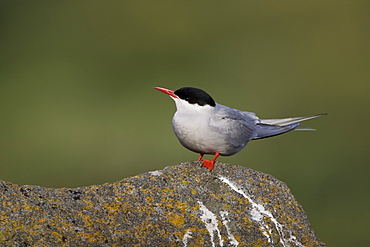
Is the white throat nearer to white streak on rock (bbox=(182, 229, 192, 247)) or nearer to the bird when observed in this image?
the bird

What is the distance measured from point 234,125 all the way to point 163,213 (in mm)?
2430

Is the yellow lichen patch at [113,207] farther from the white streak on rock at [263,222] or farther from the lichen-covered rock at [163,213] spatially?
the white streak on rock at [263,222]

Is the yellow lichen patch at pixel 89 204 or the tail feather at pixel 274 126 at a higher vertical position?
the tail feather at pixel 274 126

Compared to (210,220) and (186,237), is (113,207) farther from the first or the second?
(210,220)

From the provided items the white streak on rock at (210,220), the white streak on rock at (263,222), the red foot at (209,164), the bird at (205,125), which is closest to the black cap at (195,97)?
the bird at (205,125)

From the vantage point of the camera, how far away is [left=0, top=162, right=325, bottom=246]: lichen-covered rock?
Answer: 5.17 metres

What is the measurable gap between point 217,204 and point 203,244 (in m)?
0.59

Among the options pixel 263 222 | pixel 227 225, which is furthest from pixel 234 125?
pixel 227 225

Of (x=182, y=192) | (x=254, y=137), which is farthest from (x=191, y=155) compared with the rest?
(x=182, y=192)

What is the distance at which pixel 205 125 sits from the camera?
730cm

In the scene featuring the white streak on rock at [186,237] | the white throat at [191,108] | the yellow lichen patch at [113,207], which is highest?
the white throat at [191,108]

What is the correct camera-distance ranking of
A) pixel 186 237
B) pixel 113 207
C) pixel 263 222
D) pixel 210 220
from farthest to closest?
Result: 1. pixel 263 222
2. pixel 210 220
3. pixel 113 207
4. pixel 186 237

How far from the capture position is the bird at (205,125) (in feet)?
23.7

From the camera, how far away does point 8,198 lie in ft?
17.5
